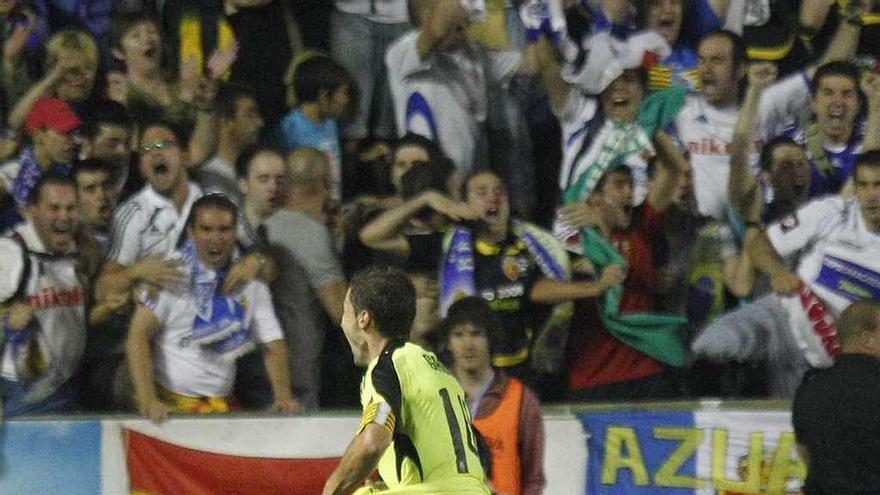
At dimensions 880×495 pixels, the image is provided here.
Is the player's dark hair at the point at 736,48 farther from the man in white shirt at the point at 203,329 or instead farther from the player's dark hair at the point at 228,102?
the man in white shirt at the point at 203,329

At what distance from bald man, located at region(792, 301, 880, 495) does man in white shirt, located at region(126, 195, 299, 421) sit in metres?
3.34

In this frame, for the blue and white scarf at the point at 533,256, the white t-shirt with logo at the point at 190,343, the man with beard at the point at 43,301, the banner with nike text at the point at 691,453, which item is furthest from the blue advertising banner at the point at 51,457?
the banner with nike text at the point at 691,453

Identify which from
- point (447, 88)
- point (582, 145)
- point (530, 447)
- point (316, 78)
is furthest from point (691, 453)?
point (316, 78)

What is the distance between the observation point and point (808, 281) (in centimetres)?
809

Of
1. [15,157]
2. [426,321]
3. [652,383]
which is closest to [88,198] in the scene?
[15,157]

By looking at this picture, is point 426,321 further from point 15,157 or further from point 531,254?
point 15,157

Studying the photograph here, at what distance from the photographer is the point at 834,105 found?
8.16 m

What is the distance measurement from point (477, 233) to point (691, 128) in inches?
50.8

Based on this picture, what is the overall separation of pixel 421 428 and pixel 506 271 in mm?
3028

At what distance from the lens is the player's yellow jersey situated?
527 centimetres

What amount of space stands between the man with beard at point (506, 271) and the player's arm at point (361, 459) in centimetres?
313

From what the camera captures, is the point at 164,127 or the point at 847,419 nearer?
the point at 847,419

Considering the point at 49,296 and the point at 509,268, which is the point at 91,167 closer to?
the point at 49,296

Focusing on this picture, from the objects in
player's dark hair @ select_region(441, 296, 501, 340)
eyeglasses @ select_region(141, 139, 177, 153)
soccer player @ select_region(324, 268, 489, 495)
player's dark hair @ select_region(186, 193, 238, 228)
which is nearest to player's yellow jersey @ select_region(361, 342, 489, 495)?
soccer player @ select_region(324, 268, 489, 495)
